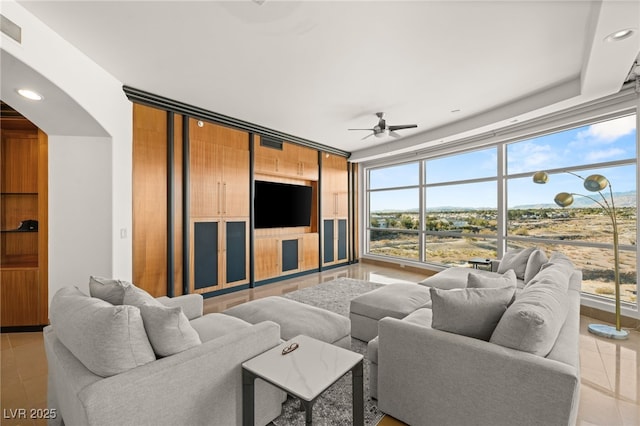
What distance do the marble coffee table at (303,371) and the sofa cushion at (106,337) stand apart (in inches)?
20.5

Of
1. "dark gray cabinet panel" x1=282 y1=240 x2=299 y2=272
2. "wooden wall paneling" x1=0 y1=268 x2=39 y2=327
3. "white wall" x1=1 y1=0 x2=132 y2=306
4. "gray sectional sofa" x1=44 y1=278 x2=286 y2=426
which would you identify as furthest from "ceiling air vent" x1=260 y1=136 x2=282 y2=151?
"gray sectional sofa" x1=44 y1=278 x2=286 y2=426

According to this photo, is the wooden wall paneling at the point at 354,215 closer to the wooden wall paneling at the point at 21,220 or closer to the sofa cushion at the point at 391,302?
the sofa cushion at the point at 391,302

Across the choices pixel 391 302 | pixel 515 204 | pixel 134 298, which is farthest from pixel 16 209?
pixel 515 204

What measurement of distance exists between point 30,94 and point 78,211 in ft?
3.89

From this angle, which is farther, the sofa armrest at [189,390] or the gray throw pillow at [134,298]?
the gray throw pillow at [134,298]

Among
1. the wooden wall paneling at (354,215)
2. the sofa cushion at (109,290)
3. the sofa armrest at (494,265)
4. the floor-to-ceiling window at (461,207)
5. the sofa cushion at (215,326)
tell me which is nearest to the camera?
the sofa cushion at (109,290)

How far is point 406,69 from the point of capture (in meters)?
3.12

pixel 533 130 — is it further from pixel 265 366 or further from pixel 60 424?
pixel 60 424

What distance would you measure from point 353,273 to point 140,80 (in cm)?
498

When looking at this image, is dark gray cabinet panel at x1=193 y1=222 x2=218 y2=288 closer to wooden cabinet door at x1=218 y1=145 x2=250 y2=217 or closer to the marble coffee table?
wooden cabinet door at x1=218 y1=145 x2=250 y2=217

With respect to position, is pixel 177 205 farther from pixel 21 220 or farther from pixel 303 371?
pixel 303 371

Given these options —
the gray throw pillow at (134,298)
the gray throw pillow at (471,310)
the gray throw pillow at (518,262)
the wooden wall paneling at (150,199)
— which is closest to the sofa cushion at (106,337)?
the gray throw pillow at (134,298)

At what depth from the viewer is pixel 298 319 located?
2443mm

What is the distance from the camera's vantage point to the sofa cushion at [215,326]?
2.01 meters
